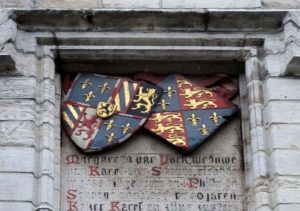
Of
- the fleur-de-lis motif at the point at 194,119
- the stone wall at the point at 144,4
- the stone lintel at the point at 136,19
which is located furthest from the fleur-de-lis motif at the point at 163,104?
the stone wall at the point at 144,4

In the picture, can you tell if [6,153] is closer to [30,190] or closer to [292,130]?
[30,190]

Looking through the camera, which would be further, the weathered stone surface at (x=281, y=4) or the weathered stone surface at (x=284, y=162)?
the weathered stone surface at (x=281, y=4)

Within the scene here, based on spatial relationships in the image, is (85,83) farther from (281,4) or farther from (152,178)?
(281,4)

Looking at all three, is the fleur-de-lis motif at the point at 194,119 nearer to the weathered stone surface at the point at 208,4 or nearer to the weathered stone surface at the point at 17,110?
the weathered stone surface at the point at 208,4

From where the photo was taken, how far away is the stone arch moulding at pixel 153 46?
8.25 metres

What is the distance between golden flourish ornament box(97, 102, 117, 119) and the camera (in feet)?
27.2

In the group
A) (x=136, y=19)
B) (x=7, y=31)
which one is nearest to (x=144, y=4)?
(x=136, y=19)

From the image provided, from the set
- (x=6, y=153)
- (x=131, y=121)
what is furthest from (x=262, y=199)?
(x=6, y=153)

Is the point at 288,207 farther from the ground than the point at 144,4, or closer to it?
closer to it

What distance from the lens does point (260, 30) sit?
8508 mm

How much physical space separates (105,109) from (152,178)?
0.62m

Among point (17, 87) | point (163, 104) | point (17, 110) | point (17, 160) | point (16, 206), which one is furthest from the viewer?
point (163, 104)

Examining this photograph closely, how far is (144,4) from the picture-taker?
8.59 metres

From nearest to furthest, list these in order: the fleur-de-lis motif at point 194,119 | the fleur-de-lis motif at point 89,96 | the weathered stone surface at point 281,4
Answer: the fleur-de-lis motif at point 194,119 < the fleur-de-lis motif at point 89,96 < the weathered stone surface at point 281,4
